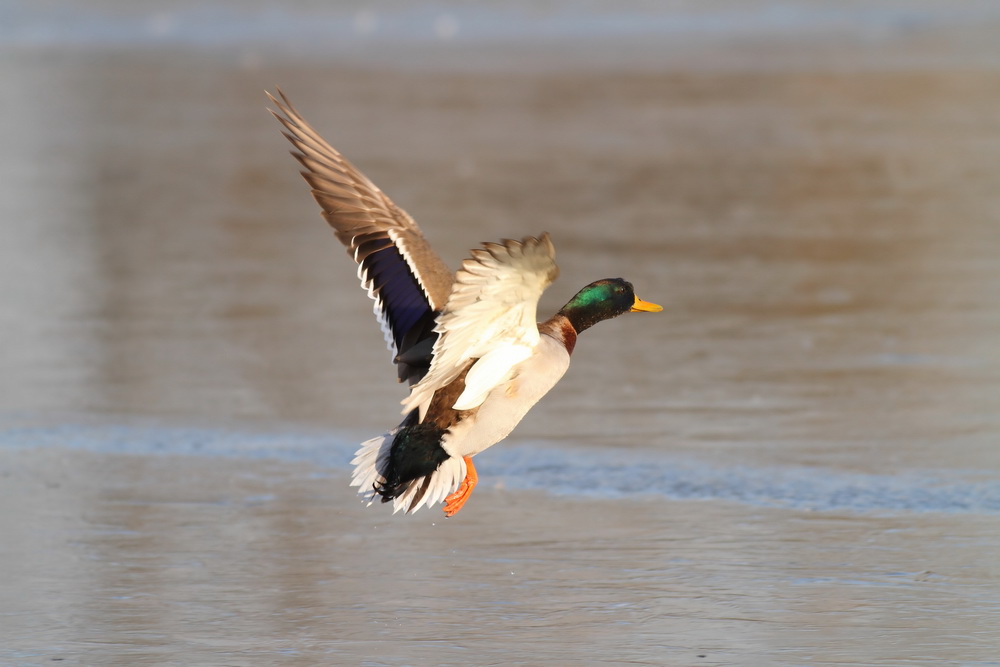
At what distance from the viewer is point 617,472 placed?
20.4 ft

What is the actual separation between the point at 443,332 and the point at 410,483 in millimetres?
656

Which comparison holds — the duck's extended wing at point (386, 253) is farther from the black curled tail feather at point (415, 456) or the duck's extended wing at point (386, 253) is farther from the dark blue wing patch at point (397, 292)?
the black curled tail feather at point (415, 456)

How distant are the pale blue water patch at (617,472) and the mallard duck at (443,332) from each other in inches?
28.7

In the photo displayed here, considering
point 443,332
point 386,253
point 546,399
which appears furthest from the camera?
point 546,399

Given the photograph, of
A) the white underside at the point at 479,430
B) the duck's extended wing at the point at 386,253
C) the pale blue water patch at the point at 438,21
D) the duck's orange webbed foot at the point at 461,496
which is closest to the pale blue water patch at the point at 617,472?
the duck's orange webbed foot at the point at 461,496

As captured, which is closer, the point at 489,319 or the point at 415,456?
the point at 489,319

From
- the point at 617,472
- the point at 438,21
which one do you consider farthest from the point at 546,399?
the point at 438,21

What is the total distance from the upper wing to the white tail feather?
172 millimetres

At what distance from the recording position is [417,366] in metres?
5.41

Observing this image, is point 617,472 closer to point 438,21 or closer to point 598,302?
point 598,302

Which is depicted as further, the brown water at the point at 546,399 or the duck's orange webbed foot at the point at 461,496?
the duck's orange webbed foot at the point at 461,496

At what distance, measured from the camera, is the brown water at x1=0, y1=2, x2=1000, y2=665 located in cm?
477

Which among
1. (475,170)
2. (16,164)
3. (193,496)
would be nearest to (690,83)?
(475,170)

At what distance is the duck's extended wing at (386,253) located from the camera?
17.7 ft
